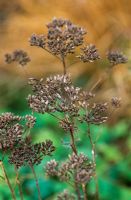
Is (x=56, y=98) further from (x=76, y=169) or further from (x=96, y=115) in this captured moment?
(x=76, y=169)

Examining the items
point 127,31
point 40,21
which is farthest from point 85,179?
point 40,21

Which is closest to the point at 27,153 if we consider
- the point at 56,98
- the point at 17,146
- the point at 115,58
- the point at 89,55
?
the point at 17,146

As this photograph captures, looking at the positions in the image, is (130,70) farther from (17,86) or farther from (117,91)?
(17,86)

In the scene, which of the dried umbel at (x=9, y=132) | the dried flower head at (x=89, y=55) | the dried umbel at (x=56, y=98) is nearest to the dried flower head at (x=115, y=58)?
the dried flower head at (x=89, y=55)

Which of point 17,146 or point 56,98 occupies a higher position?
point 56,98

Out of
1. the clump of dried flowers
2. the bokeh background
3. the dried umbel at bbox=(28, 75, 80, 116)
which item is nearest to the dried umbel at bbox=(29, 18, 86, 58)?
the dried umbel at bbox=(28, 75, 80, 116)

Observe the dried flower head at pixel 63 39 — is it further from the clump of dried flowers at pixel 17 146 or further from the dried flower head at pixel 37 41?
the clump of dried flowers at pixel 17 146
